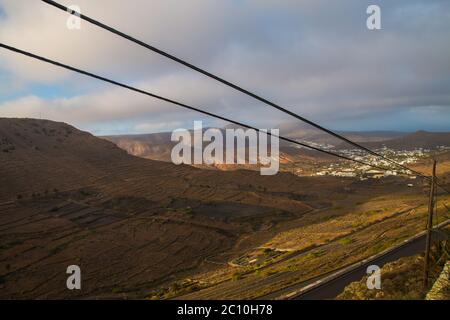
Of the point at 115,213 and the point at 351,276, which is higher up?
the point at 115,213
